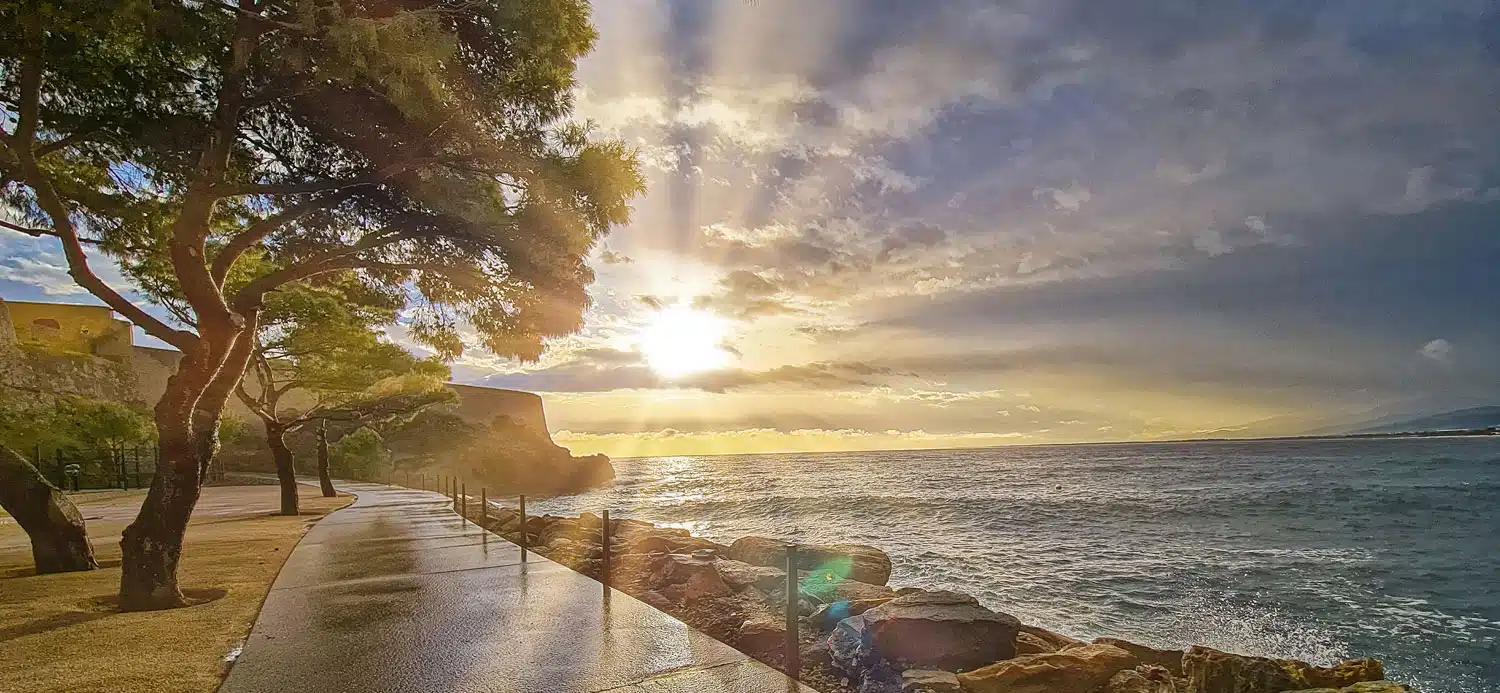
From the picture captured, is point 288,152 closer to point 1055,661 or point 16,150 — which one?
point 16,150

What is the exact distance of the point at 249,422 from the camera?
65.0m

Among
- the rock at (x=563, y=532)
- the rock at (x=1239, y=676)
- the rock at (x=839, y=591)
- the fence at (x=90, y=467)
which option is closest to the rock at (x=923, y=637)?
the rock at (x=1239, y=676)

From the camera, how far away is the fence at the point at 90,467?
3703 cm

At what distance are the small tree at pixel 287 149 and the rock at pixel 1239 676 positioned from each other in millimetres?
7593

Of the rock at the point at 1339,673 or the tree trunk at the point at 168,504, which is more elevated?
the tree trunk at the point at 168,504

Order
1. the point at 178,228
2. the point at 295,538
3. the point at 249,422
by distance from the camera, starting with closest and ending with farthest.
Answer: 1. the point at 178,228
2. the point at 295,538
3. the point at 249,422

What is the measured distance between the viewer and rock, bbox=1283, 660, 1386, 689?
19.8 feet

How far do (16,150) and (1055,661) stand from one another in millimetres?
11284

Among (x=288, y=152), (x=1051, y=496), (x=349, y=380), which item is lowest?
(x=1051, y=496)

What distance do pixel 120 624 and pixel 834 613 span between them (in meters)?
7.31

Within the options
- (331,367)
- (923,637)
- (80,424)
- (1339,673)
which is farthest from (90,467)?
(1339,673)

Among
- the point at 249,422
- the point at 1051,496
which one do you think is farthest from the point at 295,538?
the point at 249,422

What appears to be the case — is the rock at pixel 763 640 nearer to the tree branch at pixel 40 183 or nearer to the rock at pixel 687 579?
the rock at pixel 687 579

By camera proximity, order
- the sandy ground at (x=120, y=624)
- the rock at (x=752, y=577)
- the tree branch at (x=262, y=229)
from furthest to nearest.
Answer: the rock at (x=752, y=577), the tree branch at (x=262, y=229), the sandy ground at (x=120, y=624)
